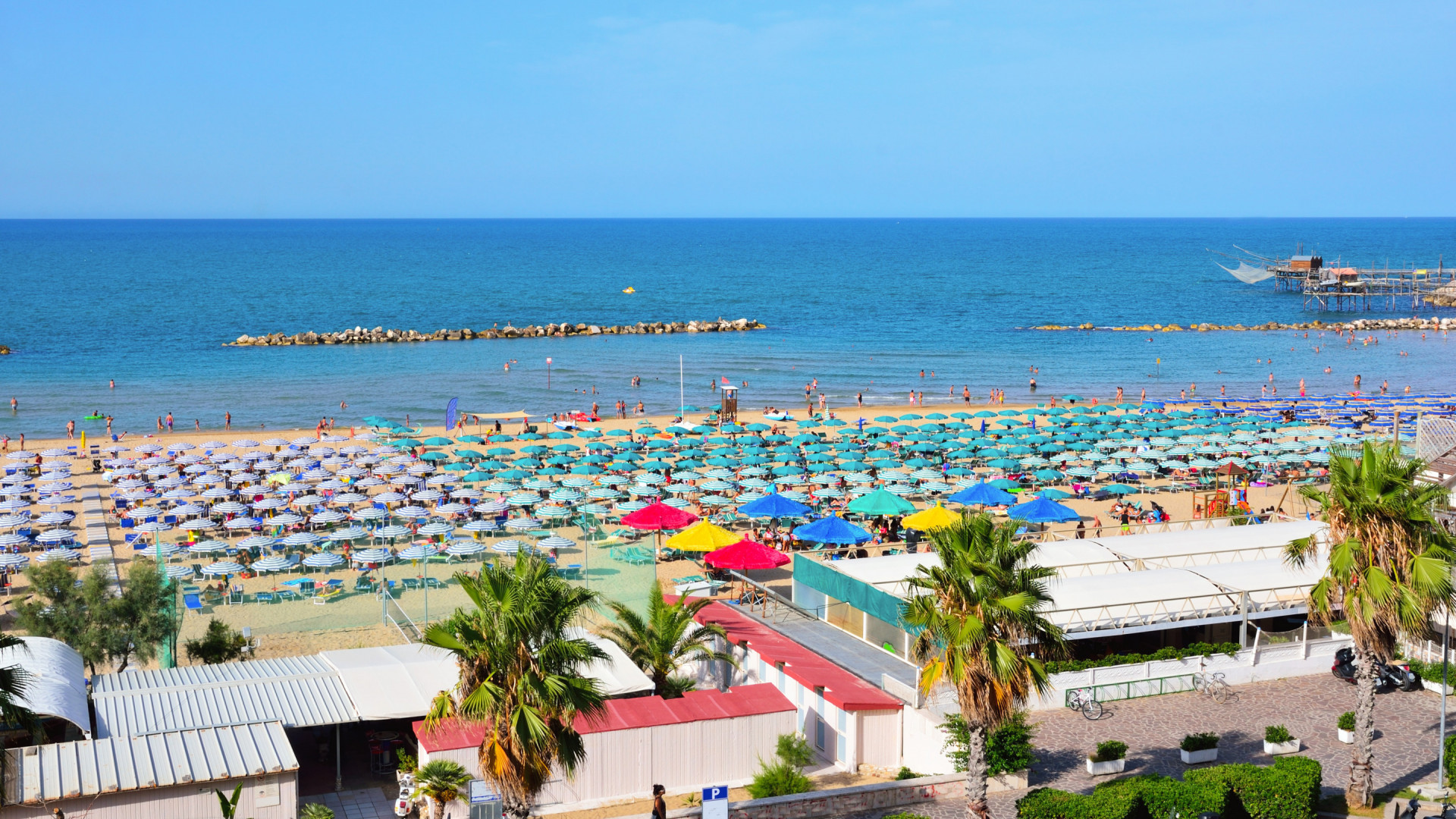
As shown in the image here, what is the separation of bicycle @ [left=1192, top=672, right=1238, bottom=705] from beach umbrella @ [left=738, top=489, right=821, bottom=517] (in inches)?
429

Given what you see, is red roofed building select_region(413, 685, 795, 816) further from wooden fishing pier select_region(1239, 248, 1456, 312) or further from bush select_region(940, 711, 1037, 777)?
wooden fishing pier select_region(1239, 248, 1456, 312)

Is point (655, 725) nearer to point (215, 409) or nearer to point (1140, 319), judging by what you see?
point (215, 409)

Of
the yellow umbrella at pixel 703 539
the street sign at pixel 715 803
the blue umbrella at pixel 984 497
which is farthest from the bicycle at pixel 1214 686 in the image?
the blue umbrella at pixel 984 497

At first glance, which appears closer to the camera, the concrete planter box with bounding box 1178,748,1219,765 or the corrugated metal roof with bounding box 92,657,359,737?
the corrugated metal roof with bounding box 92,657,359,737

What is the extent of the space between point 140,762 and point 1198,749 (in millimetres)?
12179

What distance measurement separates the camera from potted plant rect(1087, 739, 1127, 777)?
52.3 feet

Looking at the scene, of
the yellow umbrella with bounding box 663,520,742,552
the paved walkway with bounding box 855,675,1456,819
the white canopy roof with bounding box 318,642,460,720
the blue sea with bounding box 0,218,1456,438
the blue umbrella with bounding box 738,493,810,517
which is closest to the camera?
the paved walkway with bounding box 855,675,1456,819

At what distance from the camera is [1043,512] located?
2917cm

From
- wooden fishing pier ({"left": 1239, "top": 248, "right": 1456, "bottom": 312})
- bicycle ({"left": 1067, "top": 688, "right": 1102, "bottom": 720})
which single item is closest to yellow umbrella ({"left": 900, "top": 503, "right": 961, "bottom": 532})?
bicycle ({"left": 1067, "top": 688, "right": 1102, "bottom": 720})

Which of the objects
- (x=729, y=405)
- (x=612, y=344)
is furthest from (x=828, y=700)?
(x=612, y=344)

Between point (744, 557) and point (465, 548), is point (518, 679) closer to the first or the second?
point (744, 557)

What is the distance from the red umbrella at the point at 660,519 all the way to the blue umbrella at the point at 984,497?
6.76 metres

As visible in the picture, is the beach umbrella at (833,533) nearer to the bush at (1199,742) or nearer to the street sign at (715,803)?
the bush at (1199,742)

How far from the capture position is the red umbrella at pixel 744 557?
79.6ft
